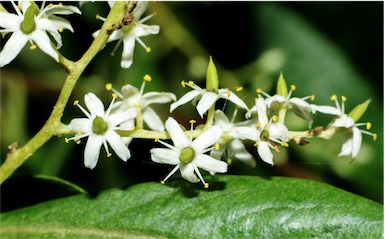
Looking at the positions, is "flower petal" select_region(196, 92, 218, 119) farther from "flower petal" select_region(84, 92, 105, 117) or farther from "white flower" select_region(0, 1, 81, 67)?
"white flower" select_region(0, 1, 81, 67)

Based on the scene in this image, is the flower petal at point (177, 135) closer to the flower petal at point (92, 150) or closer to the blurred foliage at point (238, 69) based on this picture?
the flower petal at point (92, 150)

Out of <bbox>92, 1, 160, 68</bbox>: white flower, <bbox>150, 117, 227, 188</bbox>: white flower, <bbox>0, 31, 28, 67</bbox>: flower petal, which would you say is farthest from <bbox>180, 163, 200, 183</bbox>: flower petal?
<bbox>0, 31, 28, 67</bbox>: flower petal

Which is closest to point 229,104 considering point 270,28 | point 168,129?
point 270,28

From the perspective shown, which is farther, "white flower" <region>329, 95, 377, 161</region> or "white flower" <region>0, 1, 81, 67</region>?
"white flower" <region>329, 95, 377, 161</region>

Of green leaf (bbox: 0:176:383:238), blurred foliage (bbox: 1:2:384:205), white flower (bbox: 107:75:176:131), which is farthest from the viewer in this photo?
blurred foliage (bbox: 1:2:384:205)

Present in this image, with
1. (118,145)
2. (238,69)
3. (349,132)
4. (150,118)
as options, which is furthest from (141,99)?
(238,69)

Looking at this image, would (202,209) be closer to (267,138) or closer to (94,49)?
(267,138)

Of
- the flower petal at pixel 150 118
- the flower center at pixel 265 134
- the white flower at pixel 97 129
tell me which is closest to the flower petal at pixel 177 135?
the white flower at pixel 97 129
